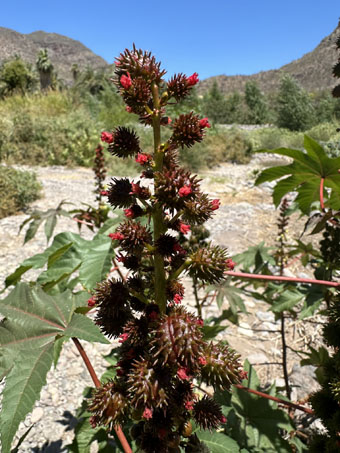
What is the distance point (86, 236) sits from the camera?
5.25 meters

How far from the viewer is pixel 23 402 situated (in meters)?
0.85

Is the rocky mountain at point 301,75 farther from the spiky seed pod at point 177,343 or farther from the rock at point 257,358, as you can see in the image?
the spiky seed pod at point 177,343

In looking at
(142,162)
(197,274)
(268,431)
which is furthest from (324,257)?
(142,162)

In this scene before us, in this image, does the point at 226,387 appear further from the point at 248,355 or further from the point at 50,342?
the point at 248,355

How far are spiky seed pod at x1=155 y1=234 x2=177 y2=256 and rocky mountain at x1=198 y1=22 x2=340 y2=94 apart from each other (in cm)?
5464

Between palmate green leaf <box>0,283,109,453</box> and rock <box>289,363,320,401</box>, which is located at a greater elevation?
palmate green leaf <box>0,283,109,453</box>

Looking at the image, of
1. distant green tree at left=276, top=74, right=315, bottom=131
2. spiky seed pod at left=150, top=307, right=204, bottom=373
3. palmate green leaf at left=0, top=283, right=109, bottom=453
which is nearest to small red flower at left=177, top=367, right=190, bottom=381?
spiky seed pod at left=150, top=307, right=204, bottom=373

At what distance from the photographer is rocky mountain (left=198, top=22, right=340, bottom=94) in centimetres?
5069

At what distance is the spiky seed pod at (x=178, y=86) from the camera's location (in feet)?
2.88

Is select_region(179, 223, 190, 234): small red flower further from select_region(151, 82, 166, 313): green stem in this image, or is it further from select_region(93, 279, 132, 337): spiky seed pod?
select_region(93, 279, 132, 337): spiky seed pod

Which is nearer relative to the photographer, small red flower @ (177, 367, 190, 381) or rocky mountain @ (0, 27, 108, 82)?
small red flower @ (177, 367, 190, 381)

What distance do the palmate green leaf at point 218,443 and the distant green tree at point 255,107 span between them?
31172 mm

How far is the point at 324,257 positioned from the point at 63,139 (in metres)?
10.3

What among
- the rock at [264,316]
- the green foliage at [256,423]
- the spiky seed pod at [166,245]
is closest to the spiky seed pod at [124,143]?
the spiky seed pod at [166,245]
